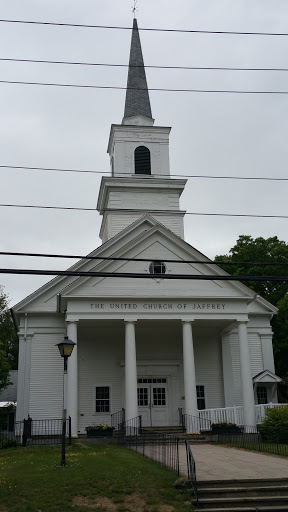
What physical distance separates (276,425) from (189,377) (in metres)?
4.34

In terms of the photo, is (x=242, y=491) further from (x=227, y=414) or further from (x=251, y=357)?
(x=251, y=357)

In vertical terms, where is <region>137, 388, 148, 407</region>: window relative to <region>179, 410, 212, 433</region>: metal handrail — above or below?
above

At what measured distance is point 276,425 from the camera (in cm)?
2292

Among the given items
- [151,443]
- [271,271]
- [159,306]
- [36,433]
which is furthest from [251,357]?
[271,271]

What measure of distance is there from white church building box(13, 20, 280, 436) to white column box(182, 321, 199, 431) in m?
0.04

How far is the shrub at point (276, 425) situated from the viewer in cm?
2270

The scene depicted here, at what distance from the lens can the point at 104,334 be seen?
29.1m

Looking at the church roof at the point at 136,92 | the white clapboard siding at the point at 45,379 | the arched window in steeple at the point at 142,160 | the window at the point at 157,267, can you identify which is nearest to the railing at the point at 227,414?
the window at the point at 157,267

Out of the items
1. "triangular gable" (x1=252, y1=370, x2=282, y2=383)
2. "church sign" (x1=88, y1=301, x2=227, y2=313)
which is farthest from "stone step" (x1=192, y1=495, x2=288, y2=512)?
"triangular gable" (x1=252, y1=370, x2=282, y2=383)

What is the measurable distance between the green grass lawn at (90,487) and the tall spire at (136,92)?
26423mm

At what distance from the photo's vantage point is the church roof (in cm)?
3712

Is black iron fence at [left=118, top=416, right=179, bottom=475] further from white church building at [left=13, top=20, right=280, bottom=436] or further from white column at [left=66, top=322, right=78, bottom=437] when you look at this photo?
white column at [left=66, top=322, right=78, bottom=437]

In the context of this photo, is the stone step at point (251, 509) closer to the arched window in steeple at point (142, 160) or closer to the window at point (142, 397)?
the window at point (142, 397)

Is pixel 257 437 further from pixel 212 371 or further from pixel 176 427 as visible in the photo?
pixel 212 371
